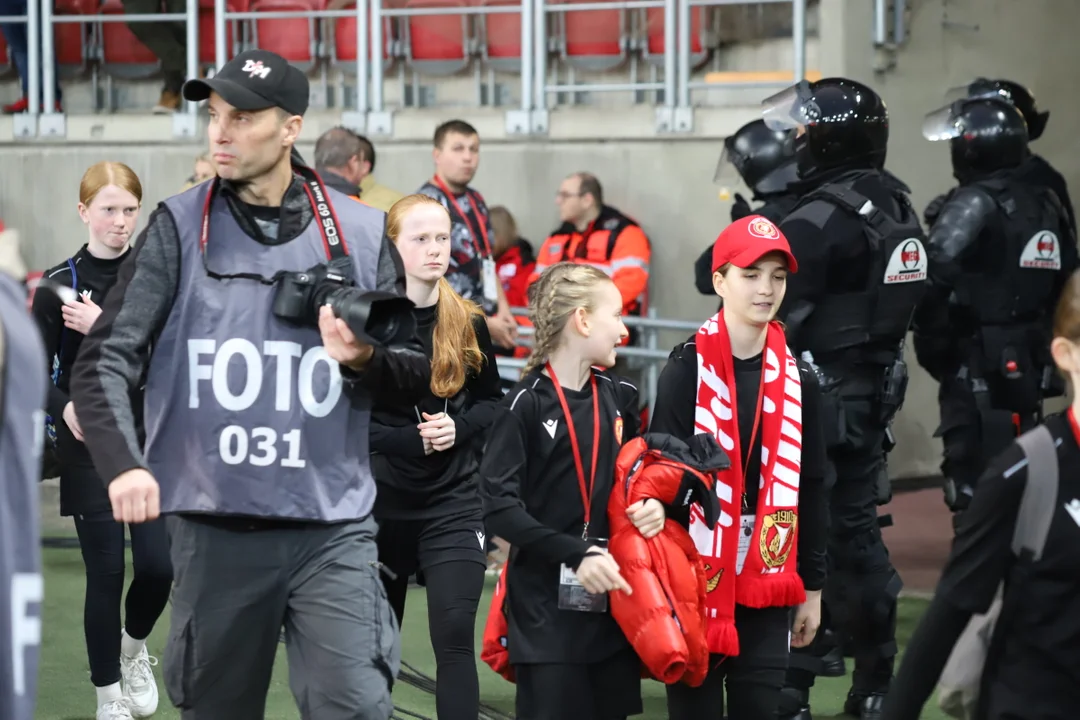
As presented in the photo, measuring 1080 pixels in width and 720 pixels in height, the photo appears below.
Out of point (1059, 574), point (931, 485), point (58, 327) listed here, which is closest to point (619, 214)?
point (931, 485)

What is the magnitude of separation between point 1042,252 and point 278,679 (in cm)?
376

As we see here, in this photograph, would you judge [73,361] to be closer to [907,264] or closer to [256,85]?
[256,85]

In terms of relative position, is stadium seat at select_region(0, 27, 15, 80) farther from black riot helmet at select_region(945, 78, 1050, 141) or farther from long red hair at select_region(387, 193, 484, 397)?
long red hair at select_region(387, 193, 484, 397)

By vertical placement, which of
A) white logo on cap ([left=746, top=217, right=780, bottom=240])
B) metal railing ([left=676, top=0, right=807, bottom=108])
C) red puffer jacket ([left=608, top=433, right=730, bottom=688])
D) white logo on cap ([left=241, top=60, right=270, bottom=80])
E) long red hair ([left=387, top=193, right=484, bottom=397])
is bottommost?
red puffer jacket ([left=608, top=433, right=730, bottom=688])

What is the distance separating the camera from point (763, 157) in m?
6.73

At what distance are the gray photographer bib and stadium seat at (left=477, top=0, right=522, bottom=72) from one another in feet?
26.1

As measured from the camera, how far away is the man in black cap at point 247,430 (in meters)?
3.69

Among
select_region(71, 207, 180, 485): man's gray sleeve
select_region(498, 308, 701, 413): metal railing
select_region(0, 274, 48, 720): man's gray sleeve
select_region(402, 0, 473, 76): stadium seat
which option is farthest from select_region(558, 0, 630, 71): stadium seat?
select_region(0, 274, 48, 720): man's gray sleeve

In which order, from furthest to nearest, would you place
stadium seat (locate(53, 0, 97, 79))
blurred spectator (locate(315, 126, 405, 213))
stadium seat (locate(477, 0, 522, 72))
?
1. stadium seat (locate(53, 0, 97, 79))
2. stadium seat (locate(477, 0, 522, 72))
3. blurred spectator (locate(315, 126, 405, 213))

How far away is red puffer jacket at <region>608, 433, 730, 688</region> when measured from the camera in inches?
163

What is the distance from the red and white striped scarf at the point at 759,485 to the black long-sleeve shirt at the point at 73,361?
82.6 inches

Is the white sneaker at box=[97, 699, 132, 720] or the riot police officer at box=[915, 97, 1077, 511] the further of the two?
the riot police officer at box=[915, 97, 1077, 511]

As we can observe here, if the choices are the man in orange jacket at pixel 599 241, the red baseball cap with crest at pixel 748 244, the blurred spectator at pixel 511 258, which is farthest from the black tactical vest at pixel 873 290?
the blurred spectator at pixel 511 258

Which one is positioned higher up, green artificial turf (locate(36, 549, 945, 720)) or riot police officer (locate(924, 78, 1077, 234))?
riot police officer (locate(924, 78, 1077, 234))
